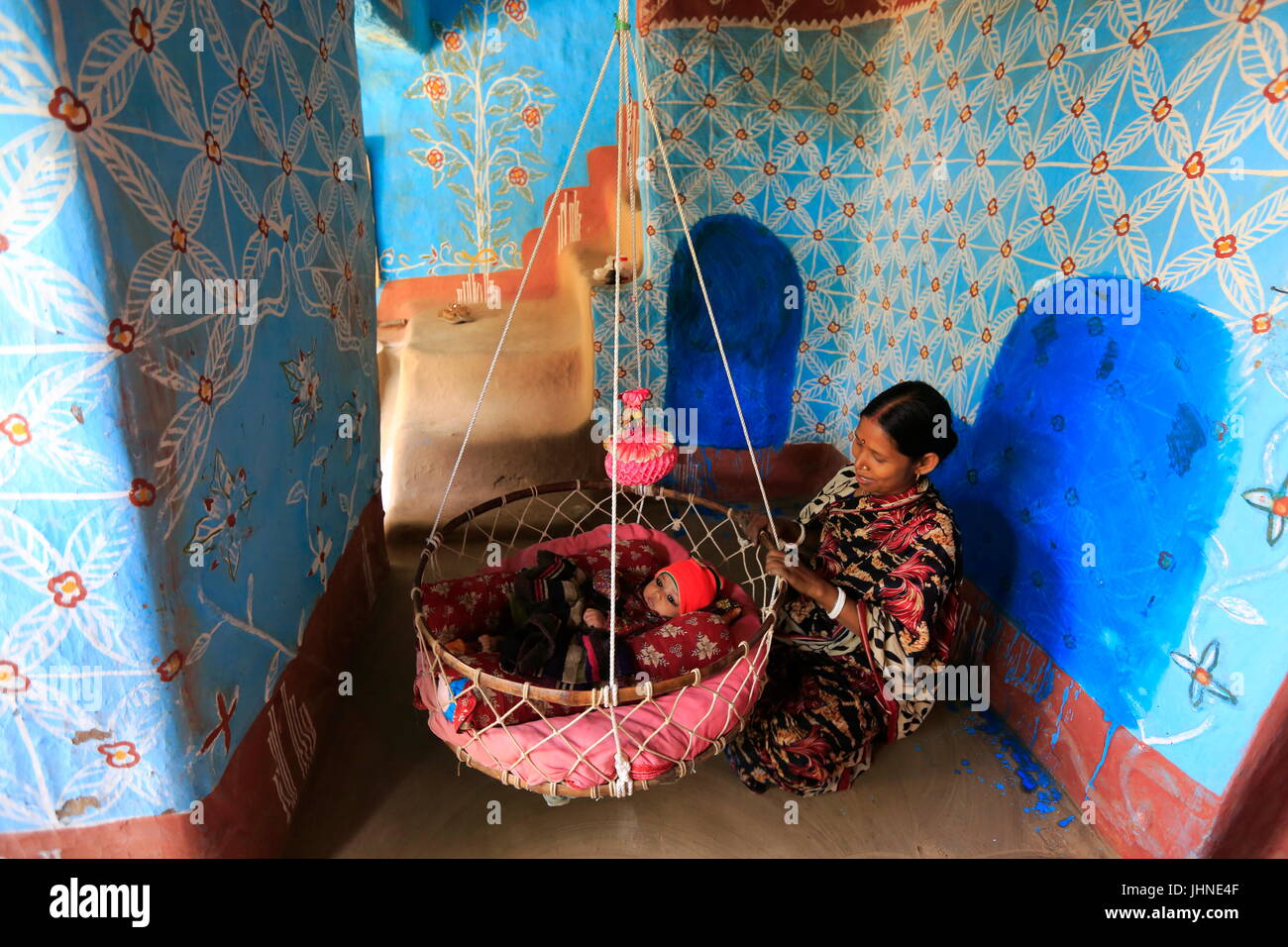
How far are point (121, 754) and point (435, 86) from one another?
8.87 feet

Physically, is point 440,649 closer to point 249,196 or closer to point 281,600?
point 281,600

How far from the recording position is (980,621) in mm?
1942

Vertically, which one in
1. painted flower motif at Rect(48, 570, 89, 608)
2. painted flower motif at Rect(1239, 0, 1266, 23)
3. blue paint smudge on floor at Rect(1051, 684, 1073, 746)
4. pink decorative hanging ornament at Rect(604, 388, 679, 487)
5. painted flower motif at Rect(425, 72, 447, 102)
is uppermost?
painted flower motif at Rect(425, 72, 447, 102)

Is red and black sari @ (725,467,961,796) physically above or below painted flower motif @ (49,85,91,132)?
below

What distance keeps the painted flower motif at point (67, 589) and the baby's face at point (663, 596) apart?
1.14 metres

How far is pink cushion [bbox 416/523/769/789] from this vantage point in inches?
50.8

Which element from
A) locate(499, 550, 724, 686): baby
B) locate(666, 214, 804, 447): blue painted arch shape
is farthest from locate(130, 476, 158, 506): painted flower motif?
locate(666, 214, 804, 447): blue painted arch shape

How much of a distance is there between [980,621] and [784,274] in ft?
4.93

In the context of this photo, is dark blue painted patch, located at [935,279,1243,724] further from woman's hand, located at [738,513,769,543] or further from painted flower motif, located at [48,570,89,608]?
painted flower motif, located at [48,570,89,608]

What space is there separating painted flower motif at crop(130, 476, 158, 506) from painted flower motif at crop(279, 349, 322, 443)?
1.70ft

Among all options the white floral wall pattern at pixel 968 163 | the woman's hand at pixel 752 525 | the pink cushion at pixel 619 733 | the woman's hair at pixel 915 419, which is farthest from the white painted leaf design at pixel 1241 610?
the woman's hand at pixel 752 525

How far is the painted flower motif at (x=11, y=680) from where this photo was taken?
3.42 ft

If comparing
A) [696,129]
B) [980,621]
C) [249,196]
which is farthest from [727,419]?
[249,196]

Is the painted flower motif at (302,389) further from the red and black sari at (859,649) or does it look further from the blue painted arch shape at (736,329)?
the blue painted arch shape at (736,329)
